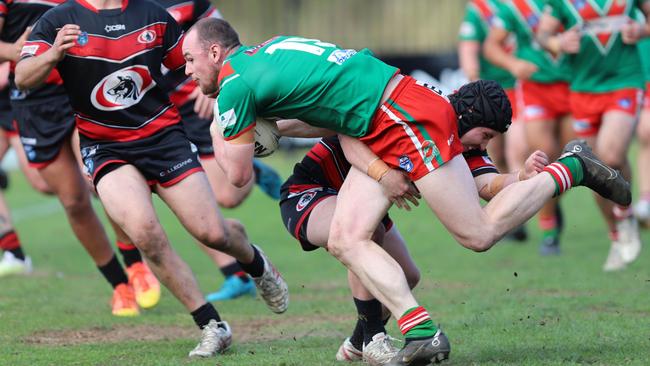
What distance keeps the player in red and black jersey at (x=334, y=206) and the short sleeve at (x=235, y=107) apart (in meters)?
0.51

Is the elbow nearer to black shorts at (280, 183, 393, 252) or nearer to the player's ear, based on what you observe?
black shorts at (280, 183, 393, 252)

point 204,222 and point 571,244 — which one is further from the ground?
point 204,222

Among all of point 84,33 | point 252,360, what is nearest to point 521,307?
point 252,360

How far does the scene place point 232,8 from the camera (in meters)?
27.8

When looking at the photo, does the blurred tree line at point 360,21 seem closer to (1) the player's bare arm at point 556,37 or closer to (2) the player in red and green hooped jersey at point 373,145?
(1) the player's bare arm at point 556,37

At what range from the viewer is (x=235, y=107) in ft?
17.4

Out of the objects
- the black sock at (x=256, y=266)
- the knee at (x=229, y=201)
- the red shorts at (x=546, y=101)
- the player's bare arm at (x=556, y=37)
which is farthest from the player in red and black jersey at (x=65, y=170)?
the red shorts at (x=546, y=101)

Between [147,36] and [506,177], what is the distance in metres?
2.25

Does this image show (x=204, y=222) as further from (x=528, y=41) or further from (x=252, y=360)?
(x=528, y=41)

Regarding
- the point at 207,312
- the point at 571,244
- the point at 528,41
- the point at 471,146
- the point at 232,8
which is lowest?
the point at 232,8

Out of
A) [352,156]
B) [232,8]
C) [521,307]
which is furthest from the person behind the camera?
[232,8]

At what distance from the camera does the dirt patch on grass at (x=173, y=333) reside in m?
6.70

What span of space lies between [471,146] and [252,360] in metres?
1.64

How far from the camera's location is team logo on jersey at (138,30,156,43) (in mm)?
6473
